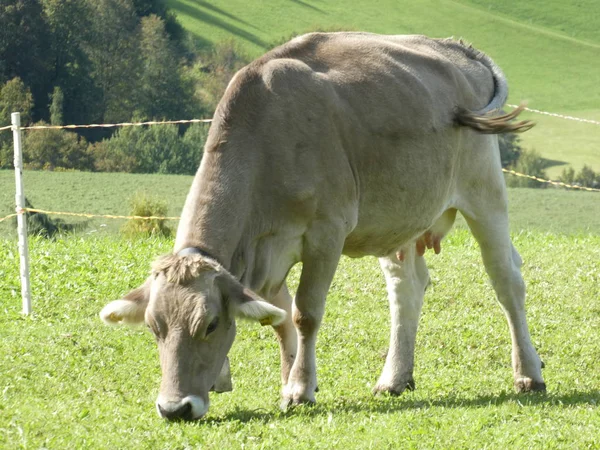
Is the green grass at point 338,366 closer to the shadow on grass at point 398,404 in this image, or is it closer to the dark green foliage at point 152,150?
the shadow on grass at point 398,404

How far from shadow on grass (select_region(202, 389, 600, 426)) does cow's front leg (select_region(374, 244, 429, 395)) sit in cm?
30

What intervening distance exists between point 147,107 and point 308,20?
3431cm

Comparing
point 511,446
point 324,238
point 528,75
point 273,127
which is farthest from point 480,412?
point 528,75

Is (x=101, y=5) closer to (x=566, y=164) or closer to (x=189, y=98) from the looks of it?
(x=189, y=98)

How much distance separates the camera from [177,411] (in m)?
5.93

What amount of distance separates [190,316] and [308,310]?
3.54 feet

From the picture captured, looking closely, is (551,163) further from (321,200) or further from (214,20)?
(321,200)

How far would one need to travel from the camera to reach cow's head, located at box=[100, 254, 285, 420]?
5965mm

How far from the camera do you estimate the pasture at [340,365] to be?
20.0ft

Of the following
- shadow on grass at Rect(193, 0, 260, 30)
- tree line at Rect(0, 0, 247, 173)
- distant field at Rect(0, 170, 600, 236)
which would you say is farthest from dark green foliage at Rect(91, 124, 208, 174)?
shadow on grass at Rect(193, 0, 260, 30)

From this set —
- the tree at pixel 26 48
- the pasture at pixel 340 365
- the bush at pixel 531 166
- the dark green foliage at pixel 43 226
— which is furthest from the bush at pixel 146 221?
the bush at pixel 531 166

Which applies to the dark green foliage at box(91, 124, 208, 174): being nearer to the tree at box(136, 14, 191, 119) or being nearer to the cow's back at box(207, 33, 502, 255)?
the tree at box(136, 14, 191, 119)

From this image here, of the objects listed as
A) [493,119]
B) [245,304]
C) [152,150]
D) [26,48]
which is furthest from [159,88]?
[245,304]

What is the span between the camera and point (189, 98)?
178 ft
